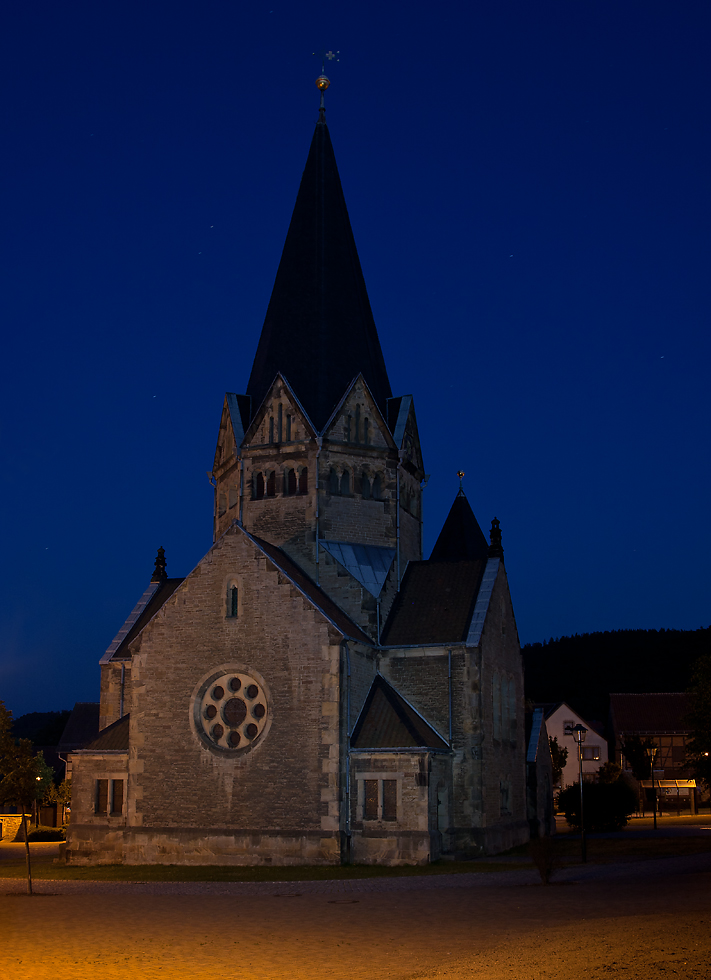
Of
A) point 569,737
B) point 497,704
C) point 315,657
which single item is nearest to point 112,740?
A: point 315,657

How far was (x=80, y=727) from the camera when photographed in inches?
3068

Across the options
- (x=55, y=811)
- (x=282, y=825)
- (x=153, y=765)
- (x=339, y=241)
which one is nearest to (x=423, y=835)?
(x=282, y=825)

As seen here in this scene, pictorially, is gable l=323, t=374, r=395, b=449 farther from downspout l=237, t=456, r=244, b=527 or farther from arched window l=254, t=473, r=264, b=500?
downspout l=237, t=456, r=244, b=527

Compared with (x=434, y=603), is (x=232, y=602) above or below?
below

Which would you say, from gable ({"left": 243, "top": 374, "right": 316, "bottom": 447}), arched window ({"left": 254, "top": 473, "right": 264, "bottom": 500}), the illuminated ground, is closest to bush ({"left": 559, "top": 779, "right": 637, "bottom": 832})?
arched window ({"left": 254, "top": 473, "right": 264, "bottom": 500})

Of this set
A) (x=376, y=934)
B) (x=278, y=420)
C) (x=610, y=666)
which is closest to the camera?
(x=376, y=934)

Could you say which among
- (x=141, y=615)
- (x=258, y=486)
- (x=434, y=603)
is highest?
(x=258, y=486)

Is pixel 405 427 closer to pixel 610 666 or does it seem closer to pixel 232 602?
pixel 232 602

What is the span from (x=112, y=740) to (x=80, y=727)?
45.0 m

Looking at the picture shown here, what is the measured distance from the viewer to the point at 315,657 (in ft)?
105

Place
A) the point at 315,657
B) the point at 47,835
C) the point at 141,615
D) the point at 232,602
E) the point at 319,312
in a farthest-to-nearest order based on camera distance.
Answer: the point at 47,835 < the point at 141,615 < the point at 319,312 < the point at 232,602 < the point at 315,657

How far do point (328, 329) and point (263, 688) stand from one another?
15.5m

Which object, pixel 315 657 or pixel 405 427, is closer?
pixel 315 657

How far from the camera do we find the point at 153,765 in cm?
3344
